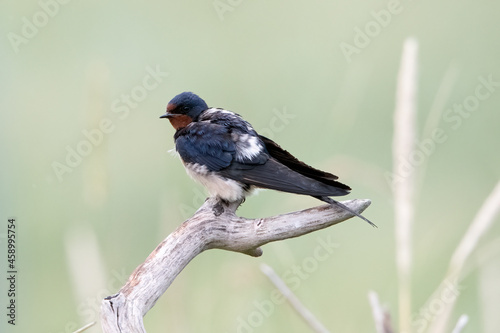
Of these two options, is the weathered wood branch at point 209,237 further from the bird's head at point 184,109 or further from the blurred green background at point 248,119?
the bird's head at point 184,109

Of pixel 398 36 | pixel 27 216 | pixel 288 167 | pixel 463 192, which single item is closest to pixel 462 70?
pixel 398 36

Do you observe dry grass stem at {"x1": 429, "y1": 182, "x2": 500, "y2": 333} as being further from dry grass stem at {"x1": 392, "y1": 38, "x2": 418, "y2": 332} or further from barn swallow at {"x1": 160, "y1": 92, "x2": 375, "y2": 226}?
barn swallow at {"x1": 160, "y1": 92, "x2": 375, "y2": 226}

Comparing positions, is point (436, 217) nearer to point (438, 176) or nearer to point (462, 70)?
point (438, 176)

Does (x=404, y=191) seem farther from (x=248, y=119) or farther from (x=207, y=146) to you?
(x=248, y=119)

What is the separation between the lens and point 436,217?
11.6ft

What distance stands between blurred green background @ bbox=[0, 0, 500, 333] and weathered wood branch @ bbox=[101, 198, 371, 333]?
194 millimetres

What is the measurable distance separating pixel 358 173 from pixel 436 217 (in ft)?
4.39

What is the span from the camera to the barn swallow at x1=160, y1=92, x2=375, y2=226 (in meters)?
2.37

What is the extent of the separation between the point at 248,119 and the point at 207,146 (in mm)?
1048

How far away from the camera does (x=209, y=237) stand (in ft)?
6.81

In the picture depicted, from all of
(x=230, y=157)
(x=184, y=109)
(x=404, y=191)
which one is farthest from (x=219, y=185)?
(x=404, y=191)

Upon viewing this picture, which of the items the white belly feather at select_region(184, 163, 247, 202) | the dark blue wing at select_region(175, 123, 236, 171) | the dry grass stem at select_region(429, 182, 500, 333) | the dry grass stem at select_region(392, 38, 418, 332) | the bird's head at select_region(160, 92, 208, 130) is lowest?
the dry grass stem at select_region(429, 182, 500, 333)

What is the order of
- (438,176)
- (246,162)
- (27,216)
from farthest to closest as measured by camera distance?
1. (438,176)
2. (27,216)
3. (246,162)

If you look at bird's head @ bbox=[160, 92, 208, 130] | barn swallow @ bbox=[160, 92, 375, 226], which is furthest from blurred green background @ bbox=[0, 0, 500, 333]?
bird's head @ bbox=[160, 92, 208, 130]
